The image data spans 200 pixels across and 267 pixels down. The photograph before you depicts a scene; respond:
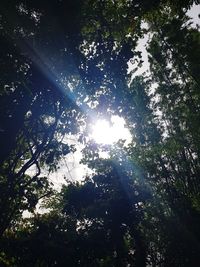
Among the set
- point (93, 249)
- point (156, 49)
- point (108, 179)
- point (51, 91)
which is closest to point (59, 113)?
point (51, 91)

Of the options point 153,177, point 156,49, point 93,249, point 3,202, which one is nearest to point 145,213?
point 153,177

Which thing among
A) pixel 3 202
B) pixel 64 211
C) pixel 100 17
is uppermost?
pixel 64 211

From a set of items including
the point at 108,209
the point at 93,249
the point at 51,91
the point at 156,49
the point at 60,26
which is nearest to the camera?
the point at 60,26

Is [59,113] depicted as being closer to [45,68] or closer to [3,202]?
[45,68]

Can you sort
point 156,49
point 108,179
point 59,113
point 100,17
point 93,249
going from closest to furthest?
point 100,17 → point 59,113 → point 156,49 → point 93,249 → point 108,179

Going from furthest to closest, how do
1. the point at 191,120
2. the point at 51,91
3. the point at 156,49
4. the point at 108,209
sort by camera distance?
1. the point at 108,209
2. the point at 156,49
3. the point at 191,120
4. the point at 51,91

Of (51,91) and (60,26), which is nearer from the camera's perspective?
(60,26)

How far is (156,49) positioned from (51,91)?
11.2 metres

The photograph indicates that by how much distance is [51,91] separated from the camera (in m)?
10.4

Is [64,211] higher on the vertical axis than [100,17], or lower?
higher

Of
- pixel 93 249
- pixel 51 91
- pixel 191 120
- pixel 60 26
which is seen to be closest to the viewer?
pixel 60 26

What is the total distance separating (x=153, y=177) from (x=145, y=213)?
10.4ft

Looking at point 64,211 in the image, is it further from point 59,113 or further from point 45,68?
point 45,68

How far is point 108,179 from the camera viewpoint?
28.8 meters
